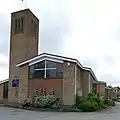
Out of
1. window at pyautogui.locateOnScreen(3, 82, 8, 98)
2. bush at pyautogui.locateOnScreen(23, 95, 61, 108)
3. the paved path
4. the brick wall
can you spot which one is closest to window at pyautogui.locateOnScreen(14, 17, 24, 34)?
window at pyautogui.locateOnScreen(3, 82, 8, 98)

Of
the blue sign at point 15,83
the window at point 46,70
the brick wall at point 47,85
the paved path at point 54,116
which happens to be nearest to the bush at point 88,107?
the paved path at point 54,116

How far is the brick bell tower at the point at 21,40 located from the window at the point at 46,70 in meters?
5.10

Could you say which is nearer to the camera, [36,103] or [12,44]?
[36,103]

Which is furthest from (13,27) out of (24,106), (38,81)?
(24,106)

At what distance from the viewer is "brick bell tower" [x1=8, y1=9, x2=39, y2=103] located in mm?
35156

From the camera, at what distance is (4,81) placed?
122 ft

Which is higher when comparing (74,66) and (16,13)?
(16,13)

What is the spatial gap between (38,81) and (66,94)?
375cm

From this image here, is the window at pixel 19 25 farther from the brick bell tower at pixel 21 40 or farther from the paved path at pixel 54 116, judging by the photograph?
the paved path at pixel 54 116

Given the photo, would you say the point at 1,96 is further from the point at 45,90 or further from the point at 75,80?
the point at 75,80

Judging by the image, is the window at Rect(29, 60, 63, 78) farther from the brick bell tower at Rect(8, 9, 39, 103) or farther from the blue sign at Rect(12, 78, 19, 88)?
the brick bell tower at Rect(8, 9, 39, 103)

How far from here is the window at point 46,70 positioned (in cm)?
2814

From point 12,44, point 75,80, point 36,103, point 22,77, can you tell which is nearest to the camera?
point 36,103

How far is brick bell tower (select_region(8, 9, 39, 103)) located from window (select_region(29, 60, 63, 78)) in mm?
5098
